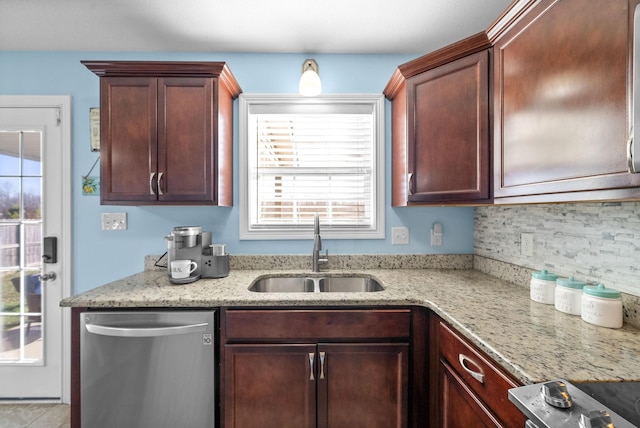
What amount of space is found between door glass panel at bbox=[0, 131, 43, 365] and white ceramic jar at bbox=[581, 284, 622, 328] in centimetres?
306

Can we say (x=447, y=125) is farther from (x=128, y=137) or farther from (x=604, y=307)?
(x=128, y=137)

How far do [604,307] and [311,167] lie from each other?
1622 mm

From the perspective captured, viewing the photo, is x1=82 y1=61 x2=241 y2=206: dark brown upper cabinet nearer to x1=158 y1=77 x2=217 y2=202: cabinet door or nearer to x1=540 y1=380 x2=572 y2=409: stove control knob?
x1=158 y1=77 x2=217 y2=202: cabinet door

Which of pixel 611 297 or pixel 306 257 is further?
pixel 306 257

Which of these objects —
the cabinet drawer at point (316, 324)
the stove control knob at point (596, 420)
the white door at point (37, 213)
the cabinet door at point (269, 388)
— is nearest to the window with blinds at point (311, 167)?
the cabinet drawer at point (316, 324)

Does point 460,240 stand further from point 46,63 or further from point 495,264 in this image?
point 46,63

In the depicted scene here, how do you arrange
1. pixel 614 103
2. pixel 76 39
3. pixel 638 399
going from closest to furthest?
pixel 638 399, pixel 614 103, pixel 76 39

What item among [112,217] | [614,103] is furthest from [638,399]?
[112,217]

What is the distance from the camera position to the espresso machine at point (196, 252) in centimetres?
162

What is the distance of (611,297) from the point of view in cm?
100

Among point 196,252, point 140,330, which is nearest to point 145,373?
point 140,330

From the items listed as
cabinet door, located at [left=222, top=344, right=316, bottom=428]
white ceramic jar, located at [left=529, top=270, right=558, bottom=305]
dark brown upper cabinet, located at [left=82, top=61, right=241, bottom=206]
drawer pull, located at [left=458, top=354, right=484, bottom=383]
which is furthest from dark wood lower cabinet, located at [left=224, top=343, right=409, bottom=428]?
dark brown upper cabinet, located at [left=82, top=61, right=241, bottom=206]

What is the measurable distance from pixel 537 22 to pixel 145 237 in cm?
240

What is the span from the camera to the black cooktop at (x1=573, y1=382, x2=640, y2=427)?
1.97 feet
